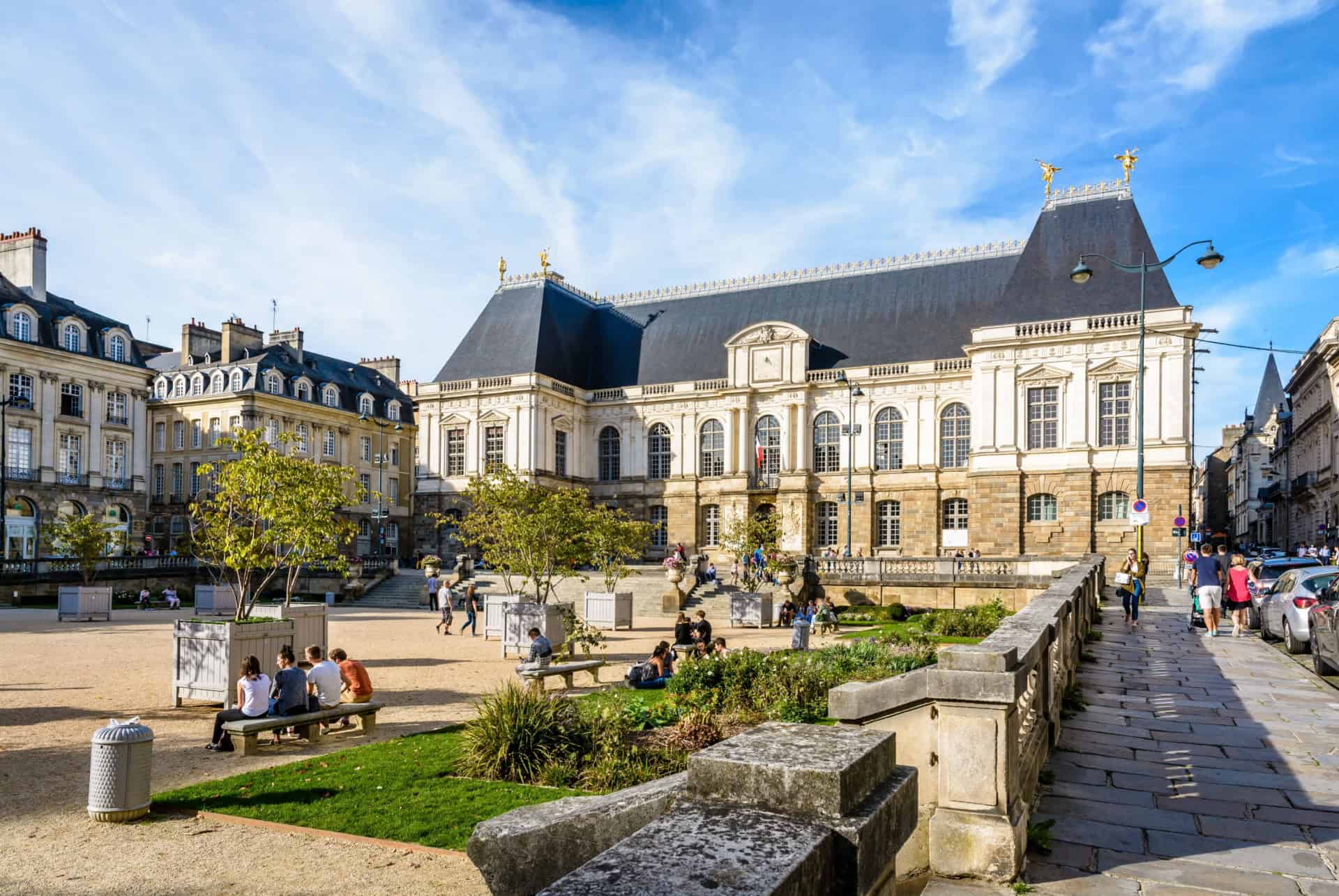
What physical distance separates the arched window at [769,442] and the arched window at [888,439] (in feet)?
15.7

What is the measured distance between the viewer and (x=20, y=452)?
44688 millimetres

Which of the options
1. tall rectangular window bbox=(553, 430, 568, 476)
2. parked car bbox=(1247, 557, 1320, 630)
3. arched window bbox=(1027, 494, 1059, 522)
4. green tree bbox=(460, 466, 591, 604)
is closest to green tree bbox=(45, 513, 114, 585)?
green tree bbox=(460, 466, 591, 604)

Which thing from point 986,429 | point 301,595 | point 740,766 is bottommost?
point 301,595

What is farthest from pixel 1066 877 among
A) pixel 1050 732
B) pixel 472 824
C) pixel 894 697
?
pixel 472 824

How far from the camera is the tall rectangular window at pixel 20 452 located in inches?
1736

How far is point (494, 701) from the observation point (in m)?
9.70

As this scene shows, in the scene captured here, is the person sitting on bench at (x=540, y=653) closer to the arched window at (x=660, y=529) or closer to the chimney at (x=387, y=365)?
the arched window at (x=660, y=529)

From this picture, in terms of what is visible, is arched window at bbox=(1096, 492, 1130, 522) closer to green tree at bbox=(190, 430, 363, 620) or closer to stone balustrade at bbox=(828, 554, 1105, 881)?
green tree at bbox=(190, 430, 363, 620)

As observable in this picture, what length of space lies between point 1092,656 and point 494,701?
8.55m

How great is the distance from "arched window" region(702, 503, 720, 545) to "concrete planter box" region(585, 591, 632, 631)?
836 inches

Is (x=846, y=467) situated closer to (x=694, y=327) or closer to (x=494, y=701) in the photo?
(x=694, y=327)

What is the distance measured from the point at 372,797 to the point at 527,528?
1364cm

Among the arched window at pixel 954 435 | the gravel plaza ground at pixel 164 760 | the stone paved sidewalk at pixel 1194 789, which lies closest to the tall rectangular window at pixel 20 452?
the gravel plaza ground at pixel 164 760

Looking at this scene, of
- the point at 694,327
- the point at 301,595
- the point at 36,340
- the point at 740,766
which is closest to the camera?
the point at 740,766
